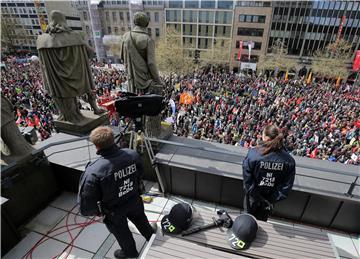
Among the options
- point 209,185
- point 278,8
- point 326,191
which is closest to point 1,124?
point 209,185

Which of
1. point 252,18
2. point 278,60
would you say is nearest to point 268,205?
point 278,60

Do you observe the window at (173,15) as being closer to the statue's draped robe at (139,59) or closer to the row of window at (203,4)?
the row of window at (203,4)

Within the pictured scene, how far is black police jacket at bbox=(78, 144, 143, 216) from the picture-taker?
7.96 ft

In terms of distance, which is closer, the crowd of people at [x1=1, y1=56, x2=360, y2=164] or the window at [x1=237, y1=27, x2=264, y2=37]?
the crowd of people at [x1=1, y1=56, x2=360, y2=164]

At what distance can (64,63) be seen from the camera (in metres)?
4.65

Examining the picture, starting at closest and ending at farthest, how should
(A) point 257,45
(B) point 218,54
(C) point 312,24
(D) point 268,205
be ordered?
(D) point 268,205
(C) point 312,24
(A) point 257,45
(B) point 218,54

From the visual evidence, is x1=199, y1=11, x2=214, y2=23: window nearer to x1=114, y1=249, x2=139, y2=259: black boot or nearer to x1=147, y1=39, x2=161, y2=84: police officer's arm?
x1=147, y1=39, x2=161, y2=84: police officer's arm

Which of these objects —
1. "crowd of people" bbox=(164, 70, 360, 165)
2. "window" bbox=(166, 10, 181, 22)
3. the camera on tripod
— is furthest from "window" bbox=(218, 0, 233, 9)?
the camera on tripod

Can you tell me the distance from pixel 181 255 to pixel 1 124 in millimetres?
A: 3410

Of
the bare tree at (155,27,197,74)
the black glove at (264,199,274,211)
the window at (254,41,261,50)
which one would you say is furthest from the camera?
the window at (254,41,261,50)

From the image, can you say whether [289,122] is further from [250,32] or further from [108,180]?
[250,32]

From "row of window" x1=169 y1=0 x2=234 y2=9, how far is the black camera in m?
39.6

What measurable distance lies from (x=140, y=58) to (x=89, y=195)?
2.94 metres

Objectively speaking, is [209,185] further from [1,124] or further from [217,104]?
[217,104]
